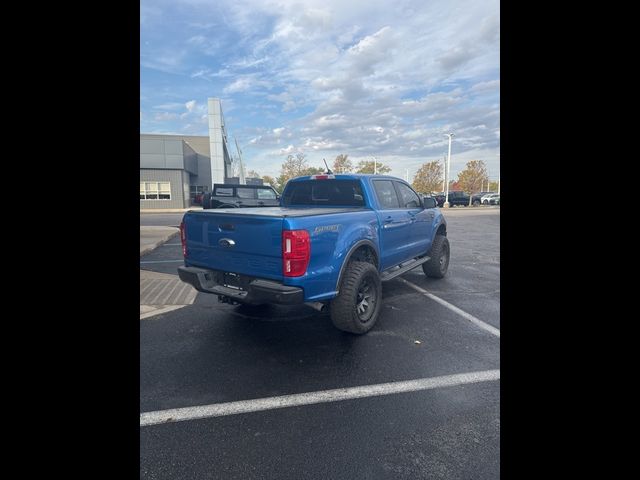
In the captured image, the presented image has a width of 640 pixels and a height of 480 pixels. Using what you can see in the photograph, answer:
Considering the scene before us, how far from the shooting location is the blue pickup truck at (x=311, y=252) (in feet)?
A: 11.5

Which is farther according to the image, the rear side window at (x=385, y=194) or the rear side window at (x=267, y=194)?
the rear side window at (x=267, y=194)

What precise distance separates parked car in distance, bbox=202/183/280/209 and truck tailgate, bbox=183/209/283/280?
11.8m

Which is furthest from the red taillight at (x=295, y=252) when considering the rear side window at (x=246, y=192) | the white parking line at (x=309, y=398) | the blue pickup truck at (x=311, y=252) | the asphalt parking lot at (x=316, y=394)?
the rear side window at (x=246, y=192)

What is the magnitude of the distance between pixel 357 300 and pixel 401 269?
153 cm

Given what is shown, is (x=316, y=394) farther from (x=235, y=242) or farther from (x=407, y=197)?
(x=407, y=197)

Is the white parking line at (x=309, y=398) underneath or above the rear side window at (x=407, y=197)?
underneath

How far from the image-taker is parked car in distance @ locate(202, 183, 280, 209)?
53.3ft

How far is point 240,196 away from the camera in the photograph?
16.6 metres

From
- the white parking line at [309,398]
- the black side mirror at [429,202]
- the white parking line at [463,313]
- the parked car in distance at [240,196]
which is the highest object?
the parked car in distance at [240,196]

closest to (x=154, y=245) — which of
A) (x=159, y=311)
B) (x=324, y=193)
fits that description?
(x=159, y=311)

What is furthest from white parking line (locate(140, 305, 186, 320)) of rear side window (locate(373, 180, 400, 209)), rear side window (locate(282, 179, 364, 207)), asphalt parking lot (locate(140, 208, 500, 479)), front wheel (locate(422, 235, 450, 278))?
front wheel (locate(422, 235, 450, 278))

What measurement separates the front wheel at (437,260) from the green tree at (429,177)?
59224mm

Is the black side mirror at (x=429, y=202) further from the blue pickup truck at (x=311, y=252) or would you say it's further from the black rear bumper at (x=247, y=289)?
the black rear bumper at (x=247, y=289)
